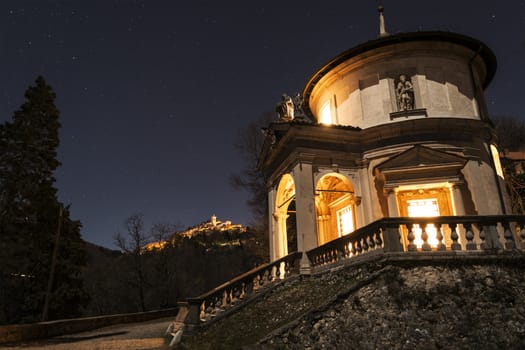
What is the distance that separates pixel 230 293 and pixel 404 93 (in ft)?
34.1

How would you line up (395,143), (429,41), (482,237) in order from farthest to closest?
(429,41)
(395,143)
(482,237)

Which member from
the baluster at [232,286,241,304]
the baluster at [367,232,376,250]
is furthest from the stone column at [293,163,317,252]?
the baluster at [367,232,376,250]

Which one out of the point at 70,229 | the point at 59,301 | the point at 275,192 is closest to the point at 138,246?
the point at 70,229

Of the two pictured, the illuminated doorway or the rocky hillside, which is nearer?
the rocky hillside

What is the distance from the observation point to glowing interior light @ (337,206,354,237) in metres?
15.0

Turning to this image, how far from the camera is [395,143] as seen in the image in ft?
44.3

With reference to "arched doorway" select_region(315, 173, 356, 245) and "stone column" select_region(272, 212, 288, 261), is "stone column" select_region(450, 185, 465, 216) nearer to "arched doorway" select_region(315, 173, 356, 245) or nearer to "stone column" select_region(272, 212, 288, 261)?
"arched doorway" select_region(315, 173, 356, 245)

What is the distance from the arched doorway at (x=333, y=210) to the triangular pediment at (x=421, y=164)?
234 cm

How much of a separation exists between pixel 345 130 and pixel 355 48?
12.9 feet

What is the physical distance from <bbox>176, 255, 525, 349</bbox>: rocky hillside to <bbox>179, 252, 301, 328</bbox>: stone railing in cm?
200

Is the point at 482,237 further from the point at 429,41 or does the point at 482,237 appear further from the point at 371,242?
the point at 429,41

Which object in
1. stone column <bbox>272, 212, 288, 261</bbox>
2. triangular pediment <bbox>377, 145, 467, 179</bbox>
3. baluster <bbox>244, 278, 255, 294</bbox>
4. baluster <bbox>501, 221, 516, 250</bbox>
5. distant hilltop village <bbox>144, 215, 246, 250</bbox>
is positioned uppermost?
distant hilltop village <bbox>144, 215, 246, 250</bbox>

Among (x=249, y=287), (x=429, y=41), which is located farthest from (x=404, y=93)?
(x=249, y=287)

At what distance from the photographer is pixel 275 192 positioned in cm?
1555
